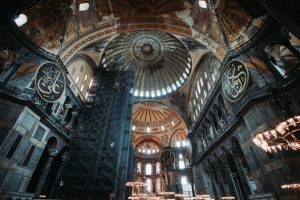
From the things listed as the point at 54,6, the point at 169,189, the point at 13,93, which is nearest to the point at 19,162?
the point at 13,93

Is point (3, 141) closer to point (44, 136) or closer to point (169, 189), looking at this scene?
point (44, 136)

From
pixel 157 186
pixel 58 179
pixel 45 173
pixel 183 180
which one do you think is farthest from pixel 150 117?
pixel 45 173

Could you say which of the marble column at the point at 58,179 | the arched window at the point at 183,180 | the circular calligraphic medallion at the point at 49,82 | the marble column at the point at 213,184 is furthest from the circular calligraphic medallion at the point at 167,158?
the circular calligraphic medallion at the point at 49,82

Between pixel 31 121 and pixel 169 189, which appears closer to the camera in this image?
pixel 31 121

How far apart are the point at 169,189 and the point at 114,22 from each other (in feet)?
83.9

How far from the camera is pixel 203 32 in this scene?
527 inches

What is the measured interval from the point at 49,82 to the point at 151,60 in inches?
653

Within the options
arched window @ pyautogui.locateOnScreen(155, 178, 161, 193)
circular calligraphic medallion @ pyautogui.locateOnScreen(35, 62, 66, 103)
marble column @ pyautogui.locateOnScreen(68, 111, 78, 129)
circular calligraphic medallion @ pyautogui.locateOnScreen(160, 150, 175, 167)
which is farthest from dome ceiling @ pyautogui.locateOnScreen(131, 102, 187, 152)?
circular calligraphic medallion @ pyautogui.locateOnScreen(35, 62, 66, 103)

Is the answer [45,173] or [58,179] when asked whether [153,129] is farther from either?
[45,173]

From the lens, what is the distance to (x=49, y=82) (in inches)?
432

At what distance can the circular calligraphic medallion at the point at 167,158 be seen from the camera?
2803 cm

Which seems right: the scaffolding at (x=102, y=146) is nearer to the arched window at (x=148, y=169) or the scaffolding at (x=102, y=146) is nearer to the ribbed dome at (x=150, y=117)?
the ribbed dome at (x=150, y=117)

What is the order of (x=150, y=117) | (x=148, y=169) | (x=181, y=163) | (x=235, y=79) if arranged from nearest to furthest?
(x=235, y=79) < (x=181, y=163) < (x=150, y=117) < (x=148, y=169)

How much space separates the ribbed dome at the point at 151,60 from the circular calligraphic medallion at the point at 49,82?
29.4 feet
